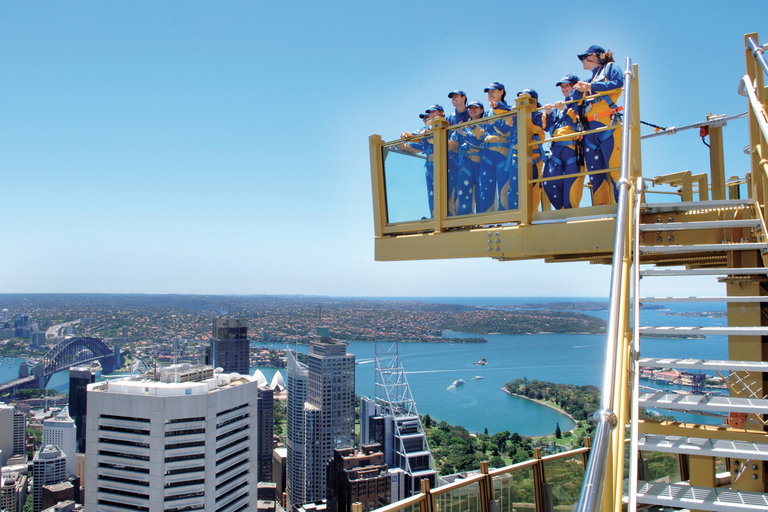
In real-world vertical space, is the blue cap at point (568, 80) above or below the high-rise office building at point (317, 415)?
above

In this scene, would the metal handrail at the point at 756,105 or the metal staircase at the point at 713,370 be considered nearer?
the metal staircase at the point at 713,370

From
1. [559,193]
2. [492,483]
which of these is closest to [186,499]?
[492,483]

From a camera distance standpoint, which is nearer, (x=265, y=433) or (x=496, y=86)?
(x=496, y=86)

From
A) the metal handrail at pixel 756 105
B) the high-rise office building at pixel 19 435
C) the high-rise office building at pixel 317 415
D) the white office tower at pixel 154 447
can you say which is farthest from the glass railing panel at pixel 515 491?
the high-rise office building at pixel 19 435

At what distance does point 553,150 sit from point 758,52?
128cm

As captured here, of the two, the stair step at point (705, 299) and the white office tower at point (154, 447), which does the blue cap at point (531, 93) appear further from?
the white office tower at point (154, 447)

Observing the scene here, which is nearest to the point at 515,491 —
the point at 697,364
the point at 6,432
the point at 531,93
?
the point at 697,364

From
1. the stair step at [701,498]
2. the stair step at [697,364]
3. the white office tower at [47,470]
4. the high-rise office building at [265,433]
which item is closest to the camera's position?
the stair step at [701,498]

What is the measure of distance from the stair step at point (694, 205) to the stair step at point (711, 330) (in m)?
0.92

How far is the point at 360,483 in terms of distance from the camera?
21.2 m

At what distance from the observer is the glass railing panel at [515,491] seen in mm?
3410

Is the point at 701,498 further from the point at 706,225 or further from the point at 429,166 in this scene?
the point at 429,166

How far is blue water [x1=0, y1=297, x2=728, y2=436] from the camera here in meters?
36.3

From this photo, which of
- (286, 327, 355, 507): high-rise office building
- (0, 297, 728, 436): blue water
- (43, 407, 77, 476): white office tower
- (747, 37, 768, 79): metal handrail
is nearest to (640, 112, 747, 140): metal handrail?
(747, 37, 768, 79): metal handrail
